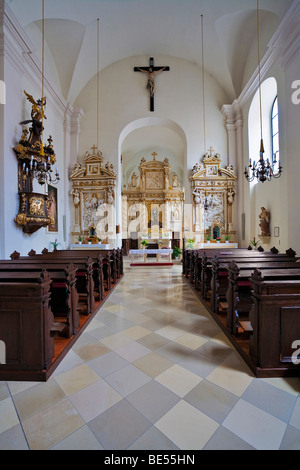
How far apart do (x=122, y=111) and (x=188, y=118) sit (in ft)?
10.6

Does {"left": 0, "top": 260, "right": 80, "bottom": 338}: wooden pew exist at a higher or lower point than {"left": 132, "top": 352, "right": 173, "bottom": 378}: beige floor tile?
higher

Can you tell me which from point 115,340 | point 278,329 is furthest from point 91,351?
point 278,329

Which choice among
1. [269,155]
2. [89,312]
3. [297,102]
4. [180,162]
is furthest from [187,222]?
[180,162]

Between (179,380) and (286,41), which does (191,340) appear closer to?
(179,380)

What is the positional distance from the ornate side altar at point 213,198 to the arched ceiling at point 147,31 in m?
3.52

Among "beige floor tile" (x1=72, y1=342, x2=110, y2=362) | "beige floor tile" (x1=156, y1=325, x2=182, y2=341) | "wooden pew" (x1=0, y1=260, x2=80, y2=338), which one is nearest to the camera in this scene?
"beige floor tile" (x1=72, y1=342, x2=110, y2=362)

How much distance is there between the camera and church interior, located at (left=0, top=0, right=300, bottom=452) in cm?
192

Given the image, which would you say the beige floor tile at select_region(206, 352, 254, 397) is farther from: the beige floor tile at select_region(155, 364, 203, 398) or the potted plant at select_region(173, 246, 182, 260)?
the potted plant at select_region(173, 246, 182, 260)

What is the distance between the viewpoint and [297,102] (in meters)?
5.70

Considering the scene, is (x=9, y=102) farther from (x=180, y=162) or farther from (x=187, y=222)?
(x=180, y=162)

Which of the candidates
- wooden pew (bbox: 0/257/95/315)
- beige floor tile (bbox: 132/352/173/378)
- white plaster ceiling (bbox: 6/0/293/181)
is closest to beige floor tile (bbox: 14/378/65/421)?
beige floor tile (bbox: 132/352/173/378)

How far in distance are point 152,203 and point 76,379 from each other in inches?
532

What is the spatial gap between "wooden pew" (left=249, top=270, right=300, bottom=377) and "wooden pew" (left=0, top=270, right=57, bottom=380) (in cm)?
231

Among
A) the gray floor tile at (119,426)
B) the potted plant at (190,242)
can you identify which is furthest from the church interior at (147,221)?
the potted plant at (190,242)
